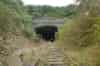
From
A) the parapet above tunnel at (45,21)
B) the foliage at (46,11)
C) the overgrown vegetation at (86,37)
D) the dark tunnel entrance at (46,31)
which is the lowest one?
the dark tunnel entrance at (46,31)

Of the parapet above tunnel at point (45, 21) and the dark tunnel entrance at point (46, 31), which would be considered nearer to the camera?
the parapet above tunnel at point (45, 21)

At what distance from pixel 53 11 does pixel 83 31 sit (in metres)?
19.7

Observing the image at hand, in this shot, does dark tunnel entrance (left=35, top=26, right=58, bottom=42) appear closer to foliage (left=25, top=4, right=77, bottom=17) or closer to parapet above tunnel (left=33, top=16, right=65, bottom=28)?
parapet above tunnel (left=33, top=16, right=65, bottom=28)

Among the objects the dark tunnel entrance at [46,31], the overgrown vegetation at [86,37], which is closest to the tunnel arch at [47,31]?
the dark tunnel entrance at [46,31]

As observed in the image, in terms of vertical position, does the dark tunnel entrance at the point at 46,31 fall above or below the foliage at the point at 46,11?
below

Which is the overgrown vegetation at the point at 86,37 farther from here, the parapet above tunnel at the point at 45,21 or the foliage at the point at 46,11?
the parapet above tunnel at the point at 45,21

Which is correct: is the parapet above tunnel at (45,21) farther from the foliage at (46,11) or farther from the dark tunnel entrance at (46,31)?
the dark tunnel entrance at (46,31)

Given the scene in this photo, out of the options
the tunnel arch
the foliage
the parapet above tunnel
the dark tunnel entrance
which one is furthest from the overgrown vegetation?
the dark tunnel entrance

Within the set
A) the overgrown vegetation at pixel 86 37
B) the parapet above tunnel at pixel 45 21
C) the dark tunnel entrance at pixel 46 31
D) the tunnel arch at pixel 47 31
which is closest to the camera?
the overgrown vegetation at pixel 86 37

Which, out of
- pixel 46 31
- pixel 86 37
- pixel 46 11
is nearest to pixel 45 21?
pixel 46 11

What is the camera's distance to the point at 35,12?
30.5m

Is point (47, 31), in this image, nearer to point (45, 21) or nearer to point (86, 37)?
point (45, 21)

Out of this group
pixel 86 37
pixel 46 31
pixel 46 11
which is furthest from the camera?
pixel 46 31

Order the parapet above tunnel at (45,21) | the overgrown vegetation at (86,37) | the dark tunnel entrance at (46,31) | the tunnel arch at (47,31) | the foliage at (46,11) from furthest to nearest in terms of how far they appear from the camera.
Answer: the dark tunnel entrance at (46,31) < the tunnel arch at (47,31) < the parapet above tunnel at (45,21) < the foliage at (46,11) < the overgrown vegetation at (86,37)
